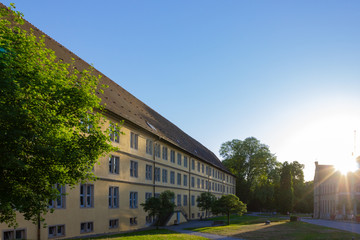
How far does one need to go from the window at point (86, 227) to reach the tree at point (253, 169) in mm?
70293

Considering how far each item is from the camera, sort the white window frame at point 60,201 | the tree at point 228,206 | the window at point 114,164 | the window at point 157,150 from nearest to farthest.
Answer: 1. the white window frame at point 60,201
2. the window at point 114,164
3. the window at point 157,150
4. the tree at point 228,206

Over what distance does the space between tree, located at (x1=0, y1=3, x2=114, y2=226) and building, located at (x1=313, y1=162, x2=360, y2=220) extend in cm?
6144

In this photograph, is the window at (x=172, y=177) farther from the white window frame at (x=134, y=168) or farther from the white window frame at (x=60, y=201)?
the white window frame at (x=60, y=201)

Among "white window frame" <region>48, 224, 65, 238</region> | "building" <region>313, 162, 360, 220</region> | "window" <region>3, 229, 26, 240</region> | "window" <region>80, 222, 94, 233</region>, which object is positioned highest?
"window" <region>3, 229, 26, 240</region>

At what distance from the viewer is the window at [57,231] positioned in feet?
68.4

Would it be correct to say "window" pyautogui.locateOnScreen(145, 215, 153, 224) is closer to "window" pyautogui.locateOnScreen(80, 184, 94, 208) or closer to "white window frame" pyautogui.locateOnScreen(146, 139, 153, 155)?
"white window frame" pyautogui.locateOnScreen(146, 139, 153, 155)

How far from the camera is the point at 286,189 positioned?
7088 cm

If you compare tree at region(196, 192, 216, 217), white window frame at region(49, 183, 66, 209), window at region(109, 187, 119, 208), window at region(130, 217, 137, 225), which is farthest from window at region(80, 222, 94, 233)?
tree at region(196, 192, 216, 217)

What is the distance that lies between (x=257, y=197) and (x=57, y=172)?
270ft

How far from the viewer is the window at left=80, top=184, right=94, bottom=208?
24156mm

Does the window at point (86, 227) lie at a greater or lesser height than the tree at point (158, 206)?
lesser

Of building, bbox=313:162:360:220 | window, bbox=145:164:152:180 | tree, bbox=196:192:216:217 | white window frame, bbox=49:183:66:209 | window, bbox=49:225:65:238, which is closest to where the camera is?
window, bbox=49:225:65:238

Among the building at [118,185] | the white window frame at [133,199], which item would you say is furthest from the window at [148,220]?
the white window frame at [133,199]

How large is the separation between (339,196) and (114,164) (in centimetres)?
5819
